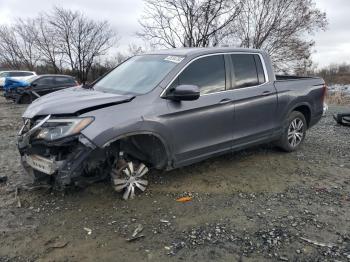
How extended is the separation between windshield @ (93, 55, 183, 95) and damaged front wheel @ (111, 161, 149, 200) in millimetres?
880

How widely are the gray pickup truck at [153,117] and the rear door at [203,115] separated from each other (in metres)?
0.01

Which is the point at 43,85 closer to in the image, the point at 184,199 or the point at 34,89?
the point at 34,89

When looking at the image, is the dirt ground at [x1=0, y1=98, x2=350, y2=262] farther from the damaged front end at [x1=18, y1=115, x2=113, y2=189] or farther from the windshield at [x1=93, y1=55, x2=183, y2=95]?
the windshield at [x1=93, y1=55, x2=183, y2=95]

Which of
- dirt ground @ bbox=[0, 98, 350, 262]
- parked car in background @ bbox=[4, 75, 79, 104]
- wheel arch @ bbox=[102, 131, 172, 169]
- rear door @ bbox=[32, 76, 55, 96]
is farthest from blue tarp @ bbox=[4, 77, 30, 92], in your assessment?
wheel arch @ bbox=[102, 131, 172, 169]

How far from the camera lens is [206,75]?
4.43 meters

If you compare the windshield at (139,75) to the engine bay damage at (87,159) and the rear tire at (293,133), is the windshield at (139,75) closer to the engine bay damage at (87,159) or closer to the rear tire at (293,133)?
the engine bay damage at (87,159)

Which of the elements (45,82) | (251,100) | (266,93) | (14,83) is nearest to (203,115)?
(251,100)

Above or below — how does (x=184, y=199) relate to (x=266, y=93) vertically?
below

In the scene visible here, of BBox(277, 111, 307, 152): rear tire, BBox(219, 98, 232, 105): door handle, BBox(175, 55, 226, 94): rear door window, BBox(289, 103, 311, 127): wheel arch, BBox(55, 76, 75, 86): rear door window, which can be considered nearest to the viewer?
BBox(175, 55, 226, 94): rear door window

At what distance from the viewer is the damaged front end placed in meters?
3.38

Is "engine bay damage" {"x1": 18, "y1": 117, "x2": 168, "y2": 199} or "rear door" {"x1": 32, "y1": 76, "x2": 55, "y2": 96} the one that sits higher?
"rear door" {"x1": 32, "y1": 76, "x2": 55, "y2": 96}

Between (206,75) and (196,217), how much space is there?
6.24ft

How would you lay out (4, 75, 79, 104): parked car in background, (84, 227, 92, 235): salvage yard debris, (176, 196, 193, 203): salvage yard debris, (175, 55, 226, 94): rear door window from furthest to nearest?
(4, 75, 79, 104): parked car in background
(175, 55, 226, 94): rear door window
(176, 196, 193, 203): salvage yard debris
(84, 227, 92, 235): salvage yard debris

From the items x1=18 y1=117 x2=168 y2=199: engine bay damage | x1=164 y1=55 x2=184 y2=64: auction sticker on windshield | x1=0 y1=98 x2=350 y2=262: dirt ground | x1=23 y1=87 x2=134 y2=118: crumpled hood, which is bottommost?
x1=0 y1=98 x2=350 y2=262: dirt ground
